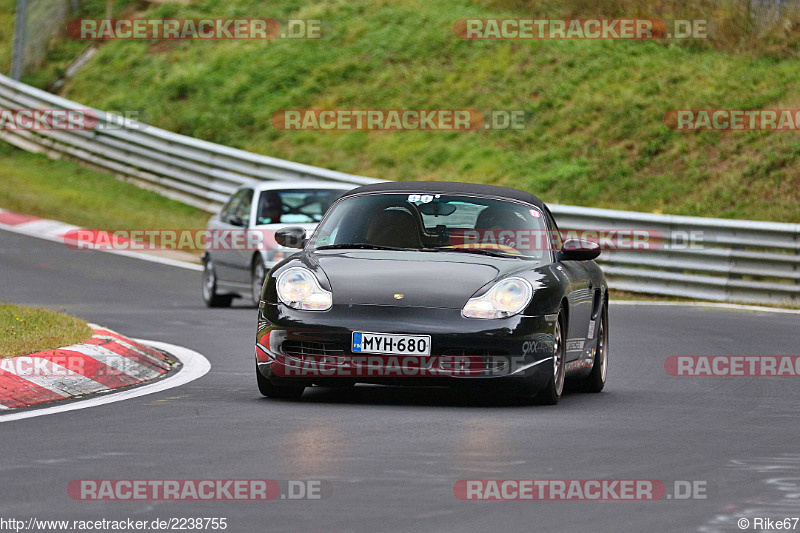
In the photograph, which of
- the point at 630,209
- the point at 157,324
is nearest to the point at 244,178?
the point at 630,209

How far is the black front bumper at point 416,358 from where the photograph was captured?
9.33 m

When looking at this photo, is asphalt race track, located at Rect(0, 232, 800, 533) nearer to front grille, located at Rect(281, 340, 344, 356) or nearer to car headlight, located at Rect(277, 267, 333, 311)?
front grille, located at Rect(281, 340, 344, 356)

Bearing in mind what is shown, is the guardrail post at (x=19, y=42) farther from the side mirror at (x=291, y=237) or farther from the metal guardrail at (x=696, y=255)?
the side mirror at (x=291, y=237)

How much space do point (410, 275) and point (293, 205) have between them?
10.00 m

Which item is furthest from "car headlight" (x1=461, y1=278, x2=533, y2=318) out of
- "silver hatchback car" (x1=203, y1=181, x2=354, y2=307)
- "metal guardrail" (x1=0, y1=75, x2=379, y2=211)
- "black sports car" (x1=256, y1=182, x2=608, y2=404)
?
"metal guardrail" (x1=0, y1=75, x2=379, y2=211)

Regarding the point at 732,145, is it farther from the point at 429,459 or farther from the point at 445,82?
the point at 429,459

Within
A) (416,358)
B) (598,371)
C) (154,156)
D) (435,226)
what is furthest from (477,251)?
(154,156)

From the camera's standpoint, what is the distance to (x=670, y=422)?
9.05 metres

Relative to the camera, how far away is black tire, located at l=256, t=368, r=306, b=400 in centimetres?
974

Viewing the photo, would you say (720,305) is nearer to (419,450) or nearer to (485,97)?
(485,97)

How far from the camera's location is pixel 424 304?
30.9ft

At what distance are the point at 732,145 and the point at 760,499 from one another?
18783 millimetres

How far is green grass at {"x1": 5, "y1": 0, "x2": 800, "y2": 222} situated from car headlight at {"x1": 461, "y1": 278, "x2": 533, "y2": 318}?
1323 cm

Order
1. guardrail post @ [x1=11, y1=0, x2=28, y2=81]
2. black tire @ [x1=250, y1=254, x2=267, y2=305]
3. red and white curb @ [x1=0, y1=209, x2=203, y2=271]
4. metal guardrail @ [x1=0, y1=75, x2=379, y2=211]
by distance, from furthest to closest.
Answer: guardrail post @ [x1=11, y1=0, x2=28, y2=81] < metal guardrail @ [x1=0, y1=75, x2=379, y2=211] < red and white curb @ [x1=0, y1=209, x2=203, y2=271] < black tire @ [x1=250, y1=254, x2=267, y2=305]
